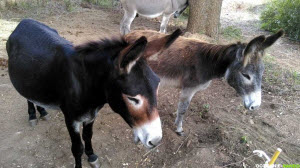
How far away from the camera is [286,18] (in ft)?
27.9

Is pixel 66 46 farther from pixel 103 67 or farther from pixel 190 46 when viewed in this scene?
pixel 190 46

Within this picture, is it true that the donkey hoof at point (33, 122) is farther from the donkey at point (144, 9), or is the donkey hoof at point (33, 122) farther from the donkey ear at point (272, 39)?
the donkey at point (144, 9)

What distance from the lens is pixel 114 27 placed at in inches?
305

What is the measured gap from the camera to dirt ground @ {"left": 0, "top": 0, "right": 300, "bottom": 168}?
9.61 ft

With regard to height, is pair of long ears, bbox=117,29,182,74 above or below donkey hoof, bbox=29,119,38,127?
above

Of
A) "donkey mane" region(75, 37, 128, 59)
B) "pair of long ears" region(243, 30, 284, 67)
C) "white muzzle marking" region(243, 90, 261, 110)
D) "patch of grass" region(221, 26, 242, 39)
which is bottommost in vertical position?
"patch of grass" region(221, 26, 242, 39)

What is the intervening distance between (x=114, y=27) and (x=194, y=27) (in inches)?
111

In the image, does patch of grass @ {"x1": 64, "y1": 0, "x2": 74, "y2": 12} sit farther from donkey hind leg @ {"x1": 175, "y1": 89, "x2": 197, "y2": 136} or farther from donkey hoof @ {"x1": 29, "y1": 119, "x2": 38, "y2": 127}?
donkey hind leg @ {"x1": 175, "y1": 89, "x2": 197, "y2": 136}

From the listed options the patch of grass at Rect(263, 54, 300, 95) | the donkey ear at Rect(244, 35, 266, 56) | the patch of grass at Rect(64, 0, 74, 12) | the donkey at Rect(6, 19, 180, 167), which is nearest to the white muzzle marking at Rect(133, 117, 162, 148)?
the donkey at Rect(6, 19, 180, 167)

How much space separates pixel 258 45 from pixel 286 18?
7.39 meters

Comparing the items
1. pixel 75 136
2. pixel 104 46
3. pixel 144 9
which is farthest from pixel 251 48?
pixel 144 9

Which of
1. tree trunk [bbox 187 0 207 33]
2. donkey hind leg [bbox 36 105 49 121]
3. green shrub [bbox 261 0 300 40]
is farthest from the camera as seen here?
green shrub [bbox 261 0 300 40]

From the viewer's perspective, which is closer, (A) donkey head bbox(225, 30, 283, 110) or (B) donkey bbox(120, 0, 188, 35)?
(A) donkey head bbox(225, 30, 283, 110)

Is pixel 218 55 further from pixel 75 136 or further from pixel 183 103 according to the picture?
pixel 75 136
